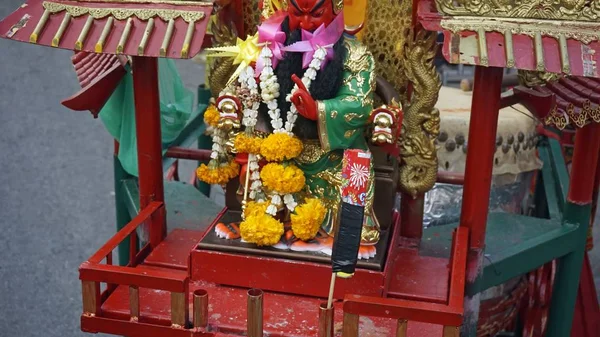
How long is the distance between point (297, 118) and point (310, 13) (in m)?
0.37

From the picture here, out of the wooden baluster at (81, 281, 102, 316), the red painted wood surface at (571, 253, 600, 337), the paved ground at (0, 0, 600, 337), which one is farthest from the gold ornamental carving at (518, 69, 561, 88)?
the paved ground at (0, 0, 600, 337)

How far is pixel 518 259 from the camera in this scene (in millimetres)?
2959

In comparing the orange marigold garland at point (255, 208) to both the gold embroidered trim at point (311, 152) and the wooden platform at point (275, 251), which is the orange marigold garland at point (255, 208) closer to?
the wooden platform at point (275, 251)

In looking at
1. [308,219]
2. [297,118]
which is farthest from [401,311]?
[297,118]

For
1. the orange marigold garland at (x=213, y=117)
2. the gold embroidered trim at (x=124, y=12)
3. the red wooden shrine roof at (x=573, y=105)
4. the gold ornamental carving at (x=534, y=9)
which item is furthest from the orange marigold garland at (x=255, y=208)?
the red wooden shrine roof at (x=573, y=105)

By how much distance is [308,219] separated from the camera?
2510mm

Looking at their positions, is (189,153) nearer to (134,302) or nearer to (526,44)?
(134,302)

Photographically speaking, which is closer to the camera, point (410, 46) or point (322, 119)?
point (322, 119)

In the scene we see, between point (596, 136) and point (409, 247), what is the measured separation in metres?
0.97

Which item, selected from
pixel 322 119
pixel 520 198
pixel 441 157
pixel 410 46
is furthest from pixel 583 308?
pixel 322 119

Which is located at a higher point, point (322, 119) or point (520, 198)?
point (322, 119)

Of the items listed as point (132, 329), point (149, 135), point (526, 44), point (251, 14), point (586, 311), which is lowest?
point (586, 311)

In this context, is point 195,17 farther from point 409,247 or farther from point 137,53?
point 409,247

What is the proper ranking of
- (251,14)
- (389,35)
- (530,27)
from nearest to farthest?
1. (530,27)
2. (389,35)
3. (251,14)
